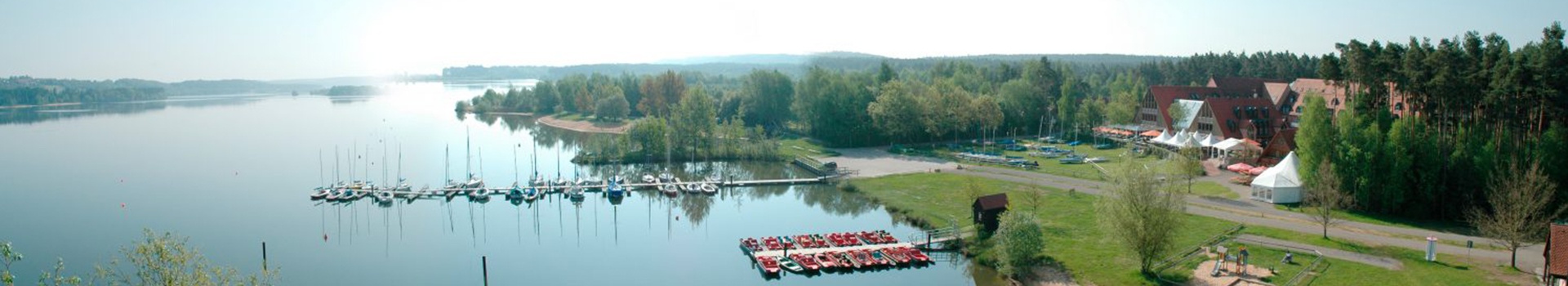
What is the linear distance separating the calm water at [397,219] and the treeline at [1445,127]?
15.9 meters

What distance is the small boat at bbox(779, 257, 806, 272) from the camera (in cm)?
3050

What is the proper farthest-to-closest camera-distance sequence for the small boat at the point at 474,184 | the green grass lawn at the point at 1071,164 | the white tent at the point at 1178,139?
1. the white tent at the point at 1178,139
2. the small boat at the point at 474,184
3. the green grass lawn at the point at 1071,164

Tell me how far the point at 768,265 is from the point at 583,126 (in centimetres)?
6880

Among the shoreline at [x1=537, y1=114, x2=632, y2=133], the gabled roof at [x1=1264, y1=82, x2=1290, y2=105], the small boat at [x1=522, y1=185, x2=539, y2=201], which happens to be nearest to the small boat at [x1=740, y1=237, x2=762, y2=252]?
the small boat at [x1=522, y1=185, x2=539, y2=201]

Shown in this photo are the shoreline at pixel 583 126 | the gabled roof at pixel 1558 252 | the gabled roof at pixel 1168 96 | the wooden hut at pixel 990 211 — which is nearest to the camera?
the gabled roof at pixel 1558 252

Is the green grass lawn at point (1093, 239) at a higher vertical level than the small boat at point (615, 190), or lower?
higher

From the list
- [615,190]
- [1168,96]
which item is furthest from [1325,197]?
[1168,96]

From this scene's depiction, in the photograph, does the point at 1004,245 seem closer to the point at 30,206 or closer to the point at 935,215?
the point at 935,215

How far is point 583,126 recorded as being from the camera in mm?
96312

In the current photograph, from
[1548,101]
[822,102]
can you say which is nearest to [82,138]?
[822,102]

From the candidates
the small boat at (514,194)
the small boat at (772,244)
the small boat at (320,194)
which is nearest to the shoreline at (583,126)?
the small boat at (514,194)

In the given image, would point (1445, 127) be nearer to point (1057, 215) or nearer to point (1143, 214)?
point (1057, 215)

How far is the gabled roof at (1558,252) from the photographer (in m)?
21.8

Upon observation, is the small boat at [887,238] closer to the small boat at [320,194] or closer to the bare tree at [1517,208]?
the bare tree at [1517,208]
